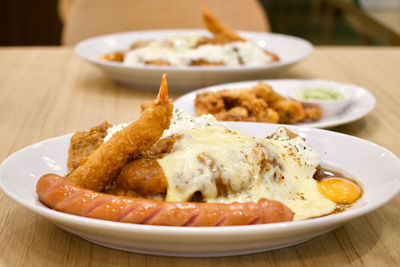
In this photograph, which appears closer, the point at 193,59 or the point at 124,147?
the point at 124,147

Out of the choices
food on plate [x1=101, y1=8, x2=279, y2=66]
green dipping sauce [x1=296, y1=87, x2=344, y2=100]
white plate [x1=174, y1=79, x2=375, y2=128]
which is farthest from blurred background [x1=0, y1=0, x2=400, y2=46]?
green dipping sauce [x1=296, y1=87, x2=344, y2=100]

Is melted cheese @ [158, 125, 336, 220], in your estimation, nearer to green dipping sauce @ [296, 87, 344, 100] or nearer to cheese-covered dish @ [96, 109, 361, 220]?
cheese-covered dish @ [96, 109, 361, 220]

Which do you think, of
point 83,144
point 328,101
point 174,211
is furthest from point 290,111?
point 174,211

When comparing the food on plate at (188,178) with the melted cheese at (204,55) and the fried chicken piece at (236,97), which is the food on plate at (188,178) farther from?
the melted cheese at (204,55)

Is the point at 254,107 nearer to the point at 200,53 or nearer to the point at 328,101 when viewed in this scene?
the point at 328,101

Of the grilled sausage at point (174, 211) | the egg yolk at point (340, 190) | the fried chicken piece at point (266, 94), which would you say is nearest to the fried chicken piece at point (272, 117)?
the fried chicken piece at point (266, 94)

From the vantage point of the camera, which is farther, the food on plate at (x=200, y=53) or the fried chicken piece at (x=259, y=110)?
the food on plate at (x=200, y=53)
